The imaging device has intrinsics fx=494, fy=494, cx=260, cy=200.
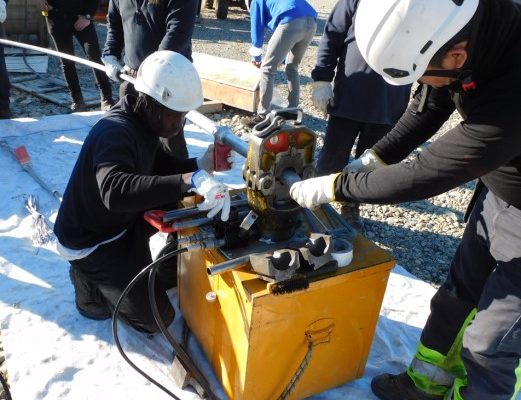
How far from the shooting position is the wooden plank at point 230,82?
17.5 ft

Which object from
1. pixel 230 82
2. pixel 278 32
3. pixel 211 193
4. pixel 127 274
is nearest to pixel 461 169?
pixel 211 193

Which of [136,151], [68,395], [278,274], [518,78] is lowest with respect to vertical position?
[68,395]

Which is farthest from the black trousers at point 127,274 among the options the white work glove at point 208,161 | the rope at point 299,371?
the rope at point 299,371

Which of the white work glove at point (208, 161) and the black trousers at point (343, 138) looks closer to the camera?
the white work glove at point (208, 161)

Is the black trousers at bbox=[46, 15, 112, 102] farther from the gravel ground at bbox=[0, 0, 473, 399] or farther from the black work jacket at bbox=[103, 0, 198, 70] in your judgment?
the black work jacket at bbox=[103, 0, 198, 70]

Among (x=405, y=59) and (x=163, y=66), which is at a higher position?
(x=405, y=59)

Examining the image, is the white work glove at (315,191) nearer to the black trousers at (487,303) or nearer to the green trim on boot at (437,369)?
the black trousers at (487,303)

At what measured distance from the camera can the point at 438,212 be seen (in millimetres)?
3994

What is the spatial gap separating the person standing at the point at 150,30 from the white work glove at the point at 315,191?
5.99 feet

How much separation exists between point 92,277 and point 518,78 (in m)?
1.88

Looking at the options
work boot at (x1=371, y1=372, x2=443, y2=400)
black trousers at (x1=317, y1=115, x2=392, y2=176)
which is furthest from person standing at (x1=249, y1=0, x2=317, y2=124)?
work boot at (x1=371, y1=372, x2=443, y2=400)

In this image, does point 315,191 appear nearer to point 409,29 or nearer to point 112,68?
point 409,29

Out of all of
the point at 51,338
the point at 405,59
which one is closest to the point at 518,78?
Answer: the point at 405,59

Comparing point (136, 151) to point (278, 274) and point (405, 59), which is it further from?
point (405, 59)
